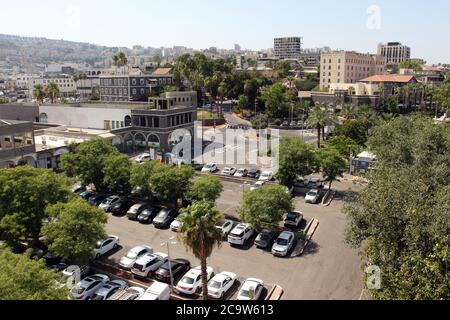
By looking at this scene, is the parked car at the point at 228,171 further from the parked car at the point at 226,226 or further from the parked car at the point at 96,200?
the parked car at the point at 226,226

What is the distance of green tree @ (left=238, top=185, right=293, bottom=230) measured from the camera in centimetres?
2748

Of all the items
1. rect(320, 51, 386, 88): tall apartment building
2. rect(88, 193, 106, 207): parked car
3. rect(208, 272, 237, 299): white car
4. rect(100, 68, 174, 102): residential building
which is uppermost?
rect(320, 51, 386, 88): tall apartment building

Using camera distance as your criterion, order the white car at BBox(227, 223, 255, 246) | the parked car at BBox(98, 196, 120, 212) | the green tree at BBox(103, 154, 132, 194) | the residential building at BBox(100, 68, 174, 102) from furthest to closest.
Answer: the residential building at BBox(100, 68, 174, 102), the green tree at BBox(103, 154, 132, 194), the parked car at BBox(98, 196, 120, 212), the white car at BBox(227, 223, 255, 246)

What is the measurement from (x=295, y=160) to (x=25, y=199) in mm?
23369

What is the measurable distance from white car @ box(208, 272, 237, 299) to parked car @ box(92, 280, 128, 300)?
16.3 ft

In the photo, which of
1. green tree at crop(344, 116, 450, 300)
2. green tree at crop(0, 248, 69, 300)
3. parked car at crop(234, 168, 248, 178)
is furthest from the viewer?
parked car at crop(234, 168, 248, 178)

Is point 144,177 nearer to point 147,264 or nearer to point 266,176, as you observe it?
point 147,264

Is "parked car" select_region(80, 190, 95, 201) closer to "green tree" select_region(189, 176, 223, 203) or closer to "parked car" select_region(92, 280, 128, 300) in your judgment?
"green tree" select_region(189, 176, 223, 203)

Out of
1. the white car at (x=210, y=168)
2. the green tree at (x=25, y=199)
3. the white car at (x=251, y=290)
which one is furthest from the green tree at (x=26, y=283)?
the white car at (x=210, y=168)

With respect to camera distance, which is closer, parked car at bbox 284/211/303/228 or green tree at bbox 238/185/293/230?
green tree at bbox 238/185/293/230

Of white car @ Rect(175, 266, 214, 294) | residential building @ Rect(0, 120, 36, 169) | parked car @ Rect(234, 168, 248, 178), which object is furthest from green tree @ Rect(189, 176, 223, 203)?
residential building @ Rect(0, 120, 36, 169)
